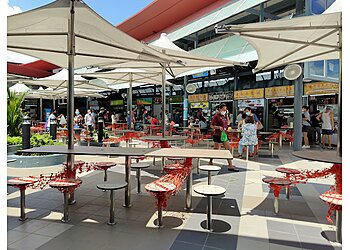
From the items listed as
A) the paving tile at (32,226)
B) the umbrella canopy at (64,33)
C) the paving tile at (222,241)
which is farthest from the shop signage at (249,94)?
the paving tile at (32,226)

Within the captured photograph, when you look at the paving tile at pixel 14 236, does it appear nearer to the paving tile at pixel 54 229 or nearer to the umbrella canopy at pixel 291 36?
the paving tile at pixel 54 229

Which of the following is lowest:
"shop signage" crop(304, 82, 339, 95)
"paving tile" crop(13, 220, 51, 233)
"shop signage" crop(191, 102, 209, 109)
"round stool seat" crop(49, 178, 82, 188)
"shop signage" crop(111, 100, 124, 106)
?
"paving tile" crop(13, 220, 51, 233)

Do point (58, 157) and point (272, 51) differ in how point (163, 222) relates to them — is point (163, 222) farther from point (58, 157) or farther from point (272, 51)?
point (58, 157)

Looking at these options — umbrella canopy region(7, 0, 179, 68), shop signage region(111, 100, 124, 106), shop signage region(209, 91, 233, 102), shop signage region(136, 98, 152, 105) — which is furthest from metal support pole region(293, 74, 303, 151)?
shop signage region(111, 100, 124, 106)

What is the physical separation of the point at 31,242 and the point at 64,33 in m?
3.15

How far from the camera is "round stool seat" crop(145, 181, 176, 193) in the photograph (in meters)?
3.31

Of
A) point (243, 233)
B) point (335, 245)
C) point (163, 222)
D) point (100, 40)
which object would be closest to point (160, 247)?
point (163, 222)

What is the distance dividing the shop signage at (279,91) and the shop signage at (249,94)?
332 mm

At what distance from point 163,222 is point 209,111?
1375cm

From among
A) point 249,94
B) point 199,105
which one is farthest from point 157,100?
point 249,94

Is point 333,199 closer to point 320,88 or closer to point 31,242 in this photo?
point 31,242

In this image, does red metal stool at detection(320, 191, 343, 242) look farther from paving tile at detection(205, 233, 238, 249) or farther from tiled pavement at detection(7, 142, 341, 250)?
paving tile at detection(205, 233, 238, 249)

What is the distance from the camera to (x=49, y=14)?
3.59 metres

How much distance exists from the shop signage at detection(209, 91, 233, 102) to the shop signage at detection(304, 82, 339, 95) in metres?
4.37
